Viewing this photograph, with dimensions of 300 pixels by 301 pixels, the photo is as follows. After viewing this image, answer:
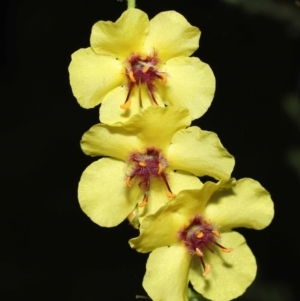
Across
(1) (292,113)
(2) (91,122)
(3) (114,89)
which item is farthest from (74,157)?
(3) (114,89)

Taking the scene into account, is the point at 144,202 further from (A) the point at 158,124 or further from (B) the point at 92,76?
(B) the point at 92,76

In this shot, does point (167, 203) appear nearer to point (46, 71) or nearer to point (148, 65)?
point (148, 65)

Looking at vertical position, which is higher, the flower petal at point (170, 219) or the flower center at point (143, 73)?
the flower center at point (143, 73)

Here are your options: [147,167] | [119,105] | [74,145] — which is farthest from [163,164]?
[74,145]

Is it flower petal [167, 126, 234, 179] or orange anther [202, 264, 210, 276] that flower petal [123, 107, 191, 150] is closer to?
flower petal [167, 126, 234, 179]

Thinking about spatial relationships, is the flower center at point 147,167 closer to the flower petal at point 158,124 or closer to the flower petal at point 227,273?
the flower petal at point 158,124

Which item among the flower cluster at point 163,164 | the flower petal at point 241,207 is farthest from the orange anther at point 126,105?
the flower petal at point 241,207

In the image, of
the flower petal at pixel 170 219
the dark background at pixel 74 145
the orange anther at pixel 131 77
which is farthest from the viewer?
the dark background at pixel 74 145

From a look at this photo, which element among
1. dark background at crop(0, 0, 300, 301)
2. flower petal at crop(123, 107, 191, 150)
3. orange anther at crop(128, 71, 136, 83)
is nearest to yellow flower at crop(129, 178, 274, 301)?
flower petal at crop(123, 107, 191, 150)
